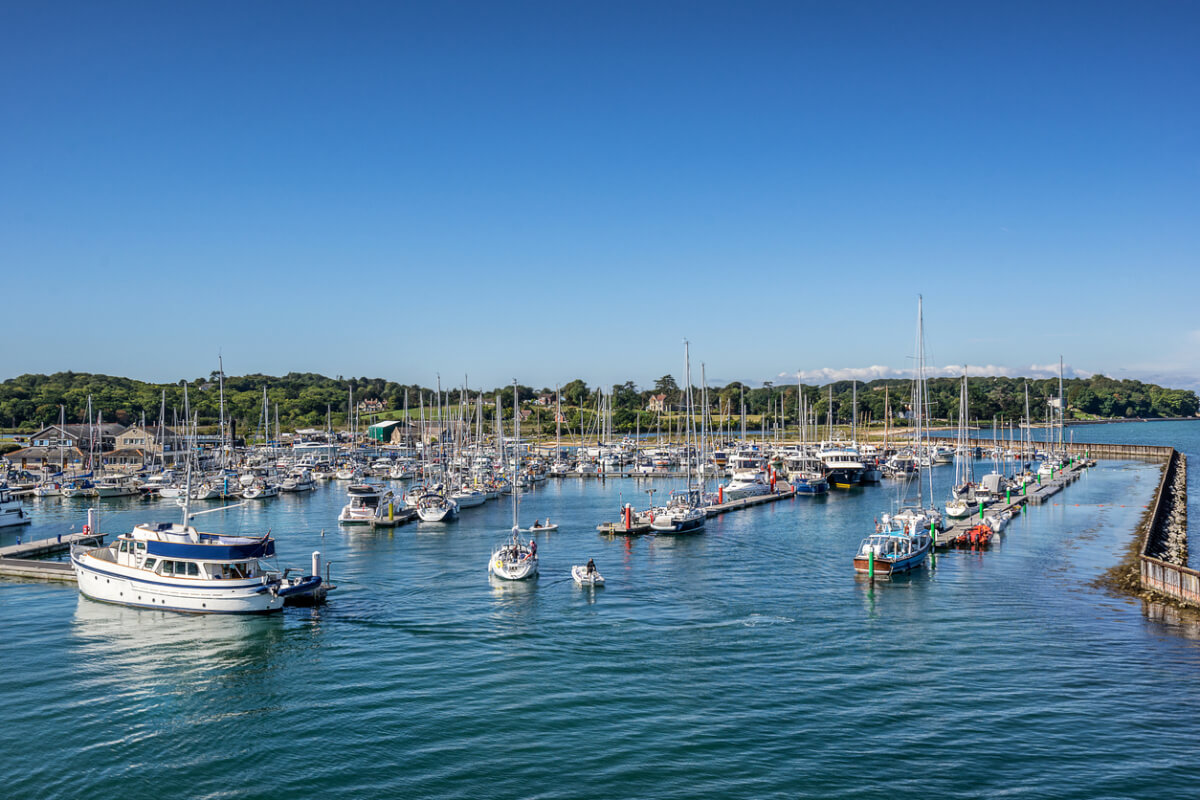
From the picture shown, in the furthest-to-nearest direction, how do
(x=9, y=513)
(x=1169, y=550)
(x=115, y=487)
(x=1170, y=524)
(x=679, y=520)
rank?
(x=115, y=487) < (x=9, y=513) < (x=1170, y=524) < (x=679, y=520) < (x=1169, y=550)

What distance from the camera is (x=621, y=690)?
113 ft

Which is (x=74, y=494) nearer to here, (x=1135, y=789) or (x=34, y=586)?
(x=34, y=586)

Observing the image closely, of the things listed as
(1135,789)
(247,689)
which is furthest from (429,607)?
(1135,789)

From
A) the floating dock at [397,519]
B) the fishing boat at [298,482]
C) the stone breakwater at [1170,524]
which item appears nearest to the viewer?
the stone breakwater at [1170,524]

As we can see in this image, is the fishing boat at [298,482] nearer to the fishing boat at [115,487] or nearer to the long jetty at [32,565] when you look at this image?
the fishing boat at [115,487]

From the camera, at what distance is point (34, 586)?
5406 centimetres

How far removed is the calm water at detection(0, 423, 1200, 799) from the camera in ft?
89.0

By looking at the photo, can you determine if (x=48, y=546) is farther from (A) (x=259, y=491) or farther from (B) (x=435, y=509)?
(A) (x=259, y=491)

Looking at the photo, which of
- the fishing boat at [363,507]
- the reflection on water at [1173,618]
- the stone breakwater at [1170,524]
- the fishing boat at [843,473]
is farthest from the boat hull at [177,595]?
the fishing boat at [843,473]

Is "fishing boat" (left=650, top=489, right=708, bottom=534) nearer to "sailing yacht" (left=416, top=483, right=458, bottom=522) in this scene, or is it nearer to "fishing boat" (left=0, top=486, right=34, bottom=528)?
"sailing yacht" (left=416, top=483, right=458, bottom=522)

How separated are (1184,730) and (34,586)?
6122cm

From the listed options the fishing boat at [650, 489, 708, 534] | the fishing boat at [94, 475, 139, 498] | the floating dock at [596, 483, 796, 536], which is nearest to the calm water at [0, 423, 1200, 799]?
the fishing boat at [650, 489, 708, 534]

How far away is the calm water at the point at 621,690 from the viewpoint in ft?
89.0

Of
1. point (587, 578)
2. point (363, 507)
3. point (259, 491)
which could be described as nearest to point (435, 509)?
point (363, 507)
